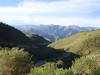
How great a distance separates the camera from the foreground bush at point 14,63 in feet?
117

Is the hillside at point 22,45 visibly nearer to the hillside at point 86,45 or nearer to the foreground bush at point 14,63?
the hillside at point 86,45

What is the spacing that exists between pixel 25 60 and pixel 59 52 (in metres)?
106

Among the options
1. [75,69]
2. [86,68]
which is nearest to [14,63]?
[75,69]

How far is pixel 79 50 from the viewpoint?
160500 millimetres

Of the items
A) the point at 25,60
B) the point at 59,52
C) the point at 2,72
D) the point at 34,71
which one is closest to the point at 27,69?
the point at 25,60

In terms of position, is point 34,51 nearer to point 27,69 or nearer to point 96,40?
point 96,40

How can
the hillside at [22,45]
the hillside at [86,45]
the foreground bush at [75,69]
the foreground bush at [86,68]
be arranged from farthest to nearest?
1. the hillside at [86,45]
2. the hillside at [22,45]
3. the foreground bush at [86,68]
4. the foreground bush at [75,69]

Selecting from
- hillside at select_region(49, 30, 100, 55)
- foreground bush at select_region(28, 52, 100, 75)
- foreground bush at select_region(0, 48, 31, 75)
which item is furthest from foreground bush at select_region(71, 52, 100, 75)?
hillside at select_region(49, 30, 100, 55)

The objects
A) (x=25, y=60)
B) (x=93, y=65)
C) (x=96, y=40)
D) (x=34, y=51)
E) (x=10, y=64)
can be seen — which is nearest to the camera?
(x=93, y=65)

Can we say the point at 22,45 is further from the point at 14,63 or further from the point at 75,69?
the point at 75,69

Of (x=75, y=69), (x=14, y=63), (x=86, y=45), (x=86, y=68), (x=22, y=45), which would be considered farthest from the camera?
(x=86, y=45)

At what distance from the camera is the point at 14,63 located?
37.0 m

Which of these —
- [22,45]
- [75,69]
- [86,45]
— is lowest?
[86,45]

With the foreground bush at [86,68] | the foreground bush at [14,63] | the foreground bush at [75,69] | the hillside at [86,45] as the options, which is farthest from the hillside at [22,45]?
the foreground bush at [75,69]
